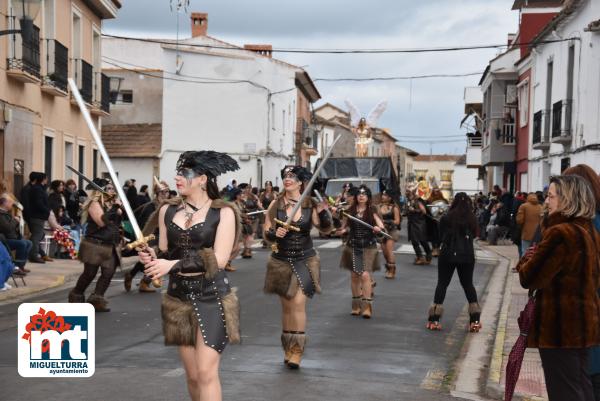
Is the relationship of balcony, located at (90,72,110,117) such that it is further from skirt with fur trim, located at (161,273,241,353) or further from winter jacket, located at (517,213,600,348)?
winter jacket, located at (517,213,600,348)

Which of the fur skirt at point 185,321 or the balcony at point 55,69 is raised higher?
the balcony at point 55,69

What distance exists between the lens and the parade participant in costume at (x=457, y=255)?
10.8 m

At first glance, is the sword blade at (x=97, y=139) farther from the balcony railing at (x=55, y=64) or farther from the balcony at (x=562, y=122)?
the balcony at (x=562, y=122)

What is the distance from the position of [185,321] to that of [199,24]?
44353 mm

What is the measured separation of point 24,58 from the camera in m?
20.8

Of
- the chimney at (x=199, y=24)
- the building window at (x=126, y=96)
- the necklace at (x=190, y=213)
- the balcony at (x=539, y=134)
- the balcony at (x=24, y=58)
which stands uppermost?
the chimney at (x=199, y=24)

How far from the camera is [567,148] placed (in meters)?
27.2

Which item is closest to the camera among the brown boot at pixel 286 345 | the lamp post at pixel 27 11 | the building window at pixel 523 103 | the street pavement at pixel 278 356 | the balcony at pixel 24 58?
the street pavement at pixel 278 356

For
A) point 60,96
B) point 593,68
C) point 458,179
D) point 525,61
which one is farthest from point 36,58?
point 458,179

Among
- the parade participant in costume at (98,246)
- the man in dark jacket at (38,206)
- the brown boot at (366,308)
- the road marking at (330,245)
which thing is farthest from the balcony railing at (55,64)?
the brown boot at (366,308)

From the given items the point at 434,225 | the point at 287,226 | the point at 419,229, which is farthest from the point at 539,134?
the point at 287,226

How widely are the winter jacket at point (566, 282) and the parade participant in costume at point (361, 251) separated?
21.1 feet

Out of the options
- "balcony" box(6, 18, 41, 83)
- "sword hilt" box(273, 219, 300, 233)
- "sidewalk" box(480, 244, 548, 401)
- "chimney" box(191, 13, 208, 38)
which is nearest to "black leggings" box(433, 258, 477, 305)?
"sidewalk" box(480, 244, 548, 401)

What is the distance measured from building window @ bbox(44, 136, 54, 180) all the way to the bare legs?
1929cm
